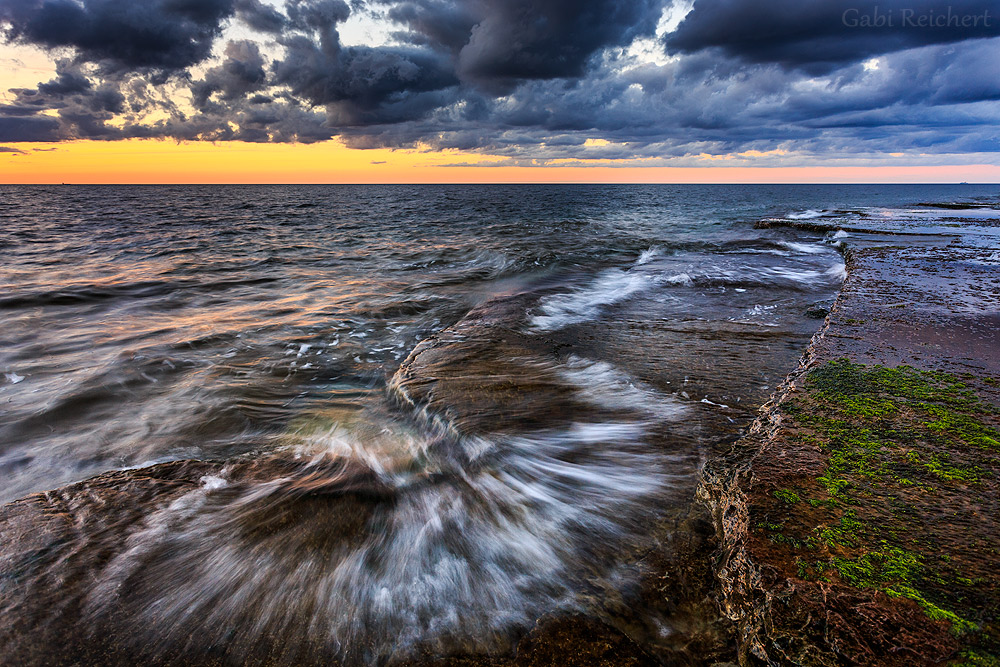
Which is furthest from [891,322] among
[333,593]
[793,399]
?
[333,593]

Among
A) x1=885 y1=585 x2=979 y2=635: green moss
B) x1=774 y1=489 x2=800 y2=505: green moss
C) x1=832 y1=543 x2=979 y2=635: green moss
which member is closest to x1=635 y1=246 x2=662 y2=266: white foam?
x1=774 y1=489 x2=800 y2=505: green moss

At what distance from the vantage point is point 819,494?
77.4 inches

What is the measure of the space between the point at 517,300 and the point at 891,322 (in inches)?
208

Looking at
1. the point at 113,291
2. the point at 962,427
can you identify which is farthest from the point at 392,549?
the point at 113,291

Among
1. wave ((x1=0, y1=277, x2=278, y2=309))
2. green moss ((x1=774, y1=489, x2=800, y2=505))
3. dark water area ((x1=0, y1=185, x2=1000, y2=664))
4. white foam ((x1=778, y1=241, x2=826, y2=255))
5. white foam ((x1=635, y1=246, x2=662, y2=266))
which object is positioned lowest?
white foam ((x1=635, y1=246, x2=662, y2=266))

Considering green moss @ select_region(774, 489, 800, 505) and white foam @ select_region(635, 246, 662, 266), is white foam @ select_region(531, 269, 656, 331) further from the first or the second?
green moss @ select_region(774, 489, 800, 505)

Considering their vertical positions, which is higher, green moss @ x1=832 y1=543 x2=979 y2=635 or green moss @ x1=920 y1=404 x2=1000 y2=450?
green moss @ x1=832 y1=543 x2=979 y2=635

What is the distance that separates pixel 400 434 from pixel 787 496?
2999 mm

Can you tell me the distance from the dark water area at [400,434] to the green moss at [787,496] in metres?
0.73

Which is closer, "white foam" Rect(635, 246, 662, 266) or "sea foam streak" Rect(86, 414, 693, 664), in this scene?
"sea foam streak" Rect(86, 414, 693, 664)

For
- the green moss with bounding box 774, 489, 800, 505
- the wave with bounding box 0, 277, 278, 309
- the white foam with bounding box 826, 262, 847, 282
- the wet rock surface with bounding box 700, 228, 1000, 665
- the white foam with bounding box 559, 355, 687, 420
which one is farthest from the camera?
the wave with bounding box 0, 277, 278, 309

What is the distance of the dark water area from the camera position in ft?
7.48

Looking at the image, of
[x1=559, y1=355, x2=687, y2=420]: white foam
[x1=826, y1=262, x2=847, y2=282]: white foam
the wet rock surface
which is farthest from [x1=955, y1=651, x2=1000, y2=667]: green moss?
[x1=826, y1=262, x2=847, y2=282]: white foam

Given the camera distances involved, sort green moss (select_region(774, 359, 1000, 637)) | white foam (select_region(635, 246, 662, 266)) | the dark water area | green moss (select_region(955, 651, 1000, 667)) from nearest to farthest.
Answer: green moss (select_region(955, 651, 1000, 667)) < green moss (select_region(774, 359, 1000, 637)) < the dark water area < white foam (select_region(635, 246, 662, 266))
